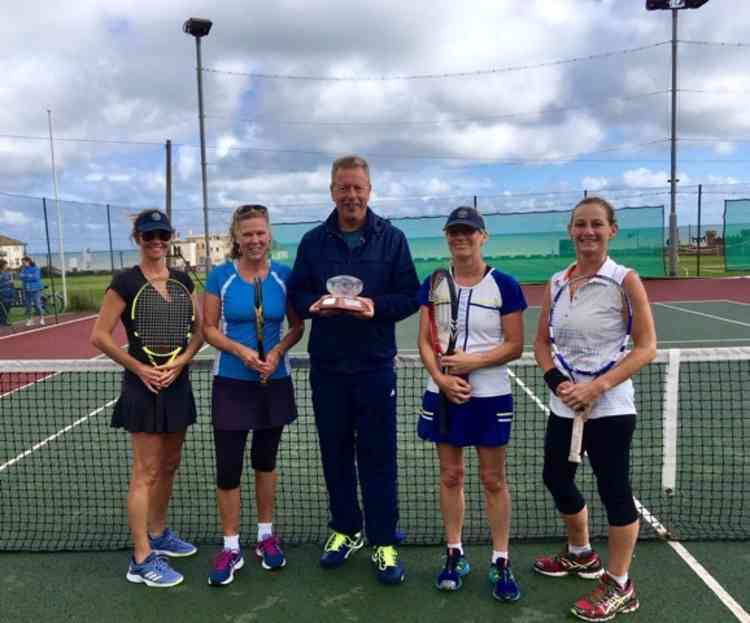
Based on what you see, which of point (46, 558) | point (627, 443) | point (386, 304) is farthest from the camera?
point (46, 558)

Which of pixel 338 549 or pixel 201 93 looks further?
pixel 201 93

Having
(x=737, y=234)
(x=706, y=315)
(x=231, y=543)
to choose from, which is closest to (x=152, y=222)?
(x=231, y=543)

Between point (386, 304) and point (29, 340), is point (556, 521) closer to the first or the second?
point (386, 304)

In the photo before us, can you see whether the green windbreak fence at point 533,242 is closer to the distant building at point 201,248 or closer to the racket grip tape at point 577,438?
the distant building at point 201,248

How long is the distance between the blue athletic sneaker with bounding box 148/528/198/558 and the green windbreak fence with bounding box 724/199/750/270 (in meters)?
25.3

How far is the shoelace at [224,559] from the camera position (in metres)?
3.56

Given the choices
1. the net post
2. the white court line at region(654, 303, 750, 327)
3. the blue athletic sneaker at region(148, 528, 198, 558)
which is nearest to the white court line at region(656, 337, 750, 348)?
the white court line at region(654, 303, 750, 327)

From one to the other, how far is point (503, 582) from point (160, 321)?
219 centimetres

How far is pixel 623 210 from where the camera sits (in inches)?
962

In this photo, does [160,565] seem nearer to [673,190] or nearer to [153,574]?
[153,574]

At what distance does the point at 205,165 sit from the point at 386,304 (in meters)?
20.4

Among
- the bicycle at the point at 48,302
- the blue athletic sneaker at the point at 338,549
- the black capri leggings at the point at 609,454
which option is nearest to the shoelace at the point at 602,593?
the black capri leggings at the point at 609,454

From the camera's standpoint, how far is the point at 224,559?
359cm

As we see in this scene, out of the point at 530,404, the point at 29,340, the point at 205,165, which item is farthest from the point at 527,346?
the point at 205,165
